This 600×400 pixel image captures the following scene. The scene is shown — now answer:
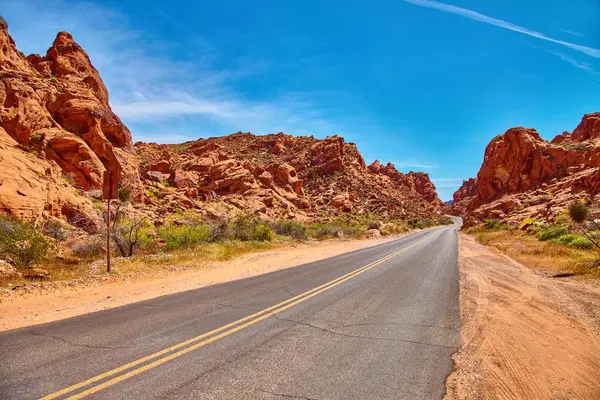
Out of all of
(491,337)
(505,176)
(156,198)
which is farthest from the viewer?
(505,176)

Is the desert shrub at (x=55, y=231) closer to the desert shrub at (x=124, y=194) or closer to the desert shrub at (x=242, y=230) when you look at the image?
the desert shrub at (x=242, y=230)

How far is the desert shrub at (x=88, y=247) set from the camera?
13734 mm

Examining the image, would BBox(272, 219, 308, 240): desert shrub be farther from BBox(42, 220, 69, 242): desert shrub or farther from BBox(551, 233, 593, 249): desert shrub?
BBox(551, 233, 593, 249): desert shrub

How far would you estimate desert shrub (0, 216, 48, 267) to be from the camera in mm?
10289

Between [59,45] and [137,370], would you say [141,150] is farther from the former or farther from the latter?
[137,370]

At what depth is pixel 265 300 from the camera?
825 centimetres

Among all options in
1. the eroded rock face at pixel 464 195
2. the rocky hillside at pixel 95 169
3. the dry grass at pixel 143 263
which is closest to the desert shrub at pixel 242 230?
the dry grass at pixel 143 263

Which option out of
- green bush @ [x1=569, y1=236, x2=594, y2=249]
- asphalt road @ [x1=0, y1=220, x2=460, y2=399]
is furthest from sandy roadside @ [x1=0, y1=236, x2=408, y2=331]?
green bush @ [x1=569, y1=236, x2=594, y2=249]

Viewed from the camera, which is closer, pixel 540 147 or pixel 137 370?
pixel 137 370

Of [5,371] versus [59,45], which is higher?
[59,45]

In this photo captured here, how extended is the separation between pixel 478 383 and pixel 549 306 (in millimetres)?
5751

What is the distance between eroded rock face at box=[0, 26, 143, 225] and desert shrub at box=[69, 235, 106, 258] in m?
4.04

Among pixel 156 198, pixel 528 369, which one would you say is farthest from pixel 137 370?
pixel 156 198

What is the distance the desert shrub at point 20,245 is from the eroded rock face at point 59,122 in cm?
592
